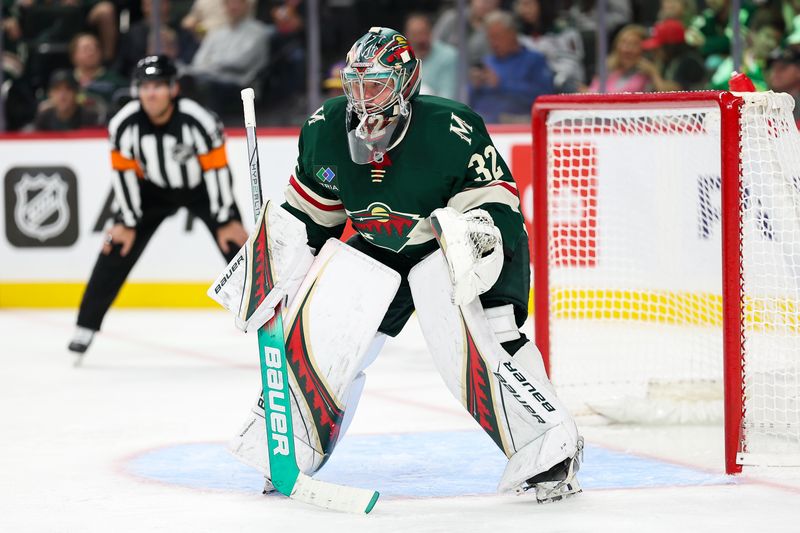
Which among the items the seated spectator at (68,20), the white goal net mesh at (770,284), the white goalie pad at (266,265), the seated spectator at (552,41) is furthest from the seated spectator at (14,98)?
the white goalie pad at (266,265)

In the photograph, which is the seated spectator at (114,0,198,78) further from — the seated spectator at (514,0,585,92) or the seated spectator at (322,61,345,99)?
the seated spectator at (514,0,585,92)

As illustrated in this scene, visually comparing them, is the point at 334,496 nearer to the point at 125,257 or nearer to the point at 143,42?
the point at 125,257

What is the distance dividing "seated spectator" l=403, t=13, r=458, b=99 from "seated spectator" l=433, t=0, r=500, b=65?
0.04m

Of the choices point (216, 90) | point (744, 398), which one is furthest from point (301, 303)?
point (216, 90)

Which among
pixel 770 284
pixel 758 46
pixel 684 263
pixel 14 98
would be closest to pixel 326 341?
pixel 770 284

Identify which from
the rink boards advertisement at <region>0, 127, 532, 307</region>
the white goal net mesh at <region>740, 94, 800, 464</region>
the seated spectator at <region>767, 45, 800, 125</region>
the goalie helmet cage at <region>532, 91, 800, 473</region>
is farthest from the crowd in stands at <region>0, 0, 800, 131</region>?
the white goal net mesh at <region>740, 94, 800, 464</region>

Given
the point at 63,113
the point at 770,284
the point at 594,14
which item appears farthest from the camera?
the point at 63,113

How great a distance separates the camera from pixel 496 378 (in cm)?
306

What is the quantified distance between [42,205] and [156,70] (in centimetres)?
219

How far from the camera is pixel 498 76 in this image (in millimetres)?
7680

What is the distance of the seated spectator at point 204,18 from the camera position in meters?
8.17

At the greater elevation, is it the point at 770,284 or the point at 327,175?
the point at 327,175

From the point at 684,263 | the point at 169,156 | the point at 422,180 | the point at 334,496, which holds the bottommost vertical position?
the point at 334,496

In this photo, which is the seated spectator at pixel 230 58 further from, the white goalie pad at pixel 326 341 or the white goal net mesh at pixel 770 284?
the white goalie pad at pixel 326 341
